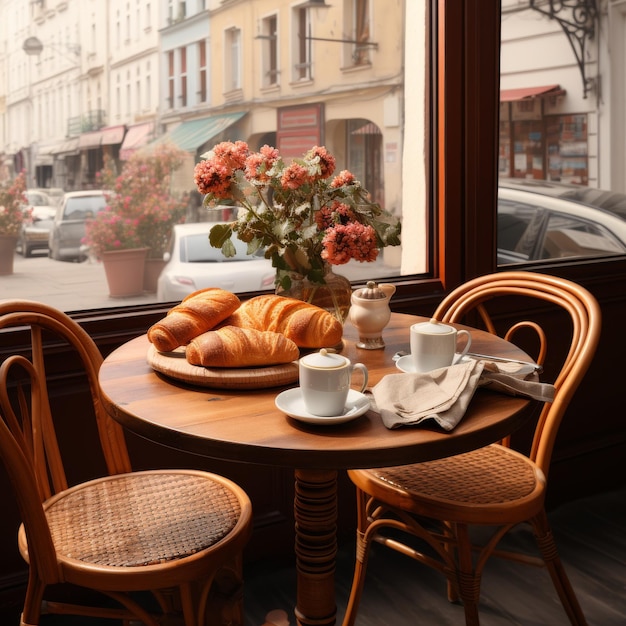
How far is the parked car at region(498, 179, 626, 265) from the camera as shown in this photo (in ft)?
9.39

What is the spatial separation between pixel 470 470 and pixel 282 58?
1.30 metres

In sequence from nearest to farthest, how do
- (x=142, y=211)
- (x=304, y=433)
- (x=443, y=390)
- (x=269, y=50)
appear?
1. (x=304, y=433)
2. (x=443, y=390)
3. (x=142, y=211)
4. (x=269, y=50)

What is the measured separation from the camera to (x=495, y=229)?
2.74 metres

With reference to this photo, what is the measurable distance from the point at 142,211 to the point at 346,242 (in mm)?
806

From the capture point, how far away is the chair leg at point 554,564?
189 centimetres

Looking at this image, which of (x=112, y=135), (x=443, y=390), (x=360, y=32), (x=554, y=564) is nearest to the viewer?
(x=443, y=390)

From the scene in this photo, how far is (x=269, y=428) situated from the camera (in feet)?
4.41

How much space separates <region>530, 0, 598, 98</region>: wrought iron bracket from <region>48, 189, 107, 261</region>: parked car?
1801 millimetres

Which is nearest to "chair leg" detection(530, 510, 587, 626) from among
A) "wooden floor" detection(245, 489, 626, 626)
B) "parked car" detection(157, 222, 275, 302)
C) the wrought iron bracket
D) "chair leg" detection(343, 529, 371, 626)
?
"wooden floor" detection(245, 489, 626, 626)

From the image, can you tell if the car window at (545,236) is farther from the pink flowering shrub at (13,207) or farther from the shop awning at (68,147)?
the pink flowering shrub at (13,207)

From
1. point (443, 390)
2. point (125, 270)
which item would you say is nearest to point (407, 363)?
point (443, 390)

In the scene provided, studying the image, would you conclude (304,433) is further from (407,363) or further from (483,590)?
(483,590)

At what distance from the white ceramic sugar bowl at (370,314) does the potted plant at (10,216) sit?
91 centimetres

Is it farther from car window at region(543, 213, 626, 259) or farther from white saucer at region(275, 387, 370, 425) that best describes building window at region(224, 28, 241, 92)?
car window at region(543, 213, 626, 259)
